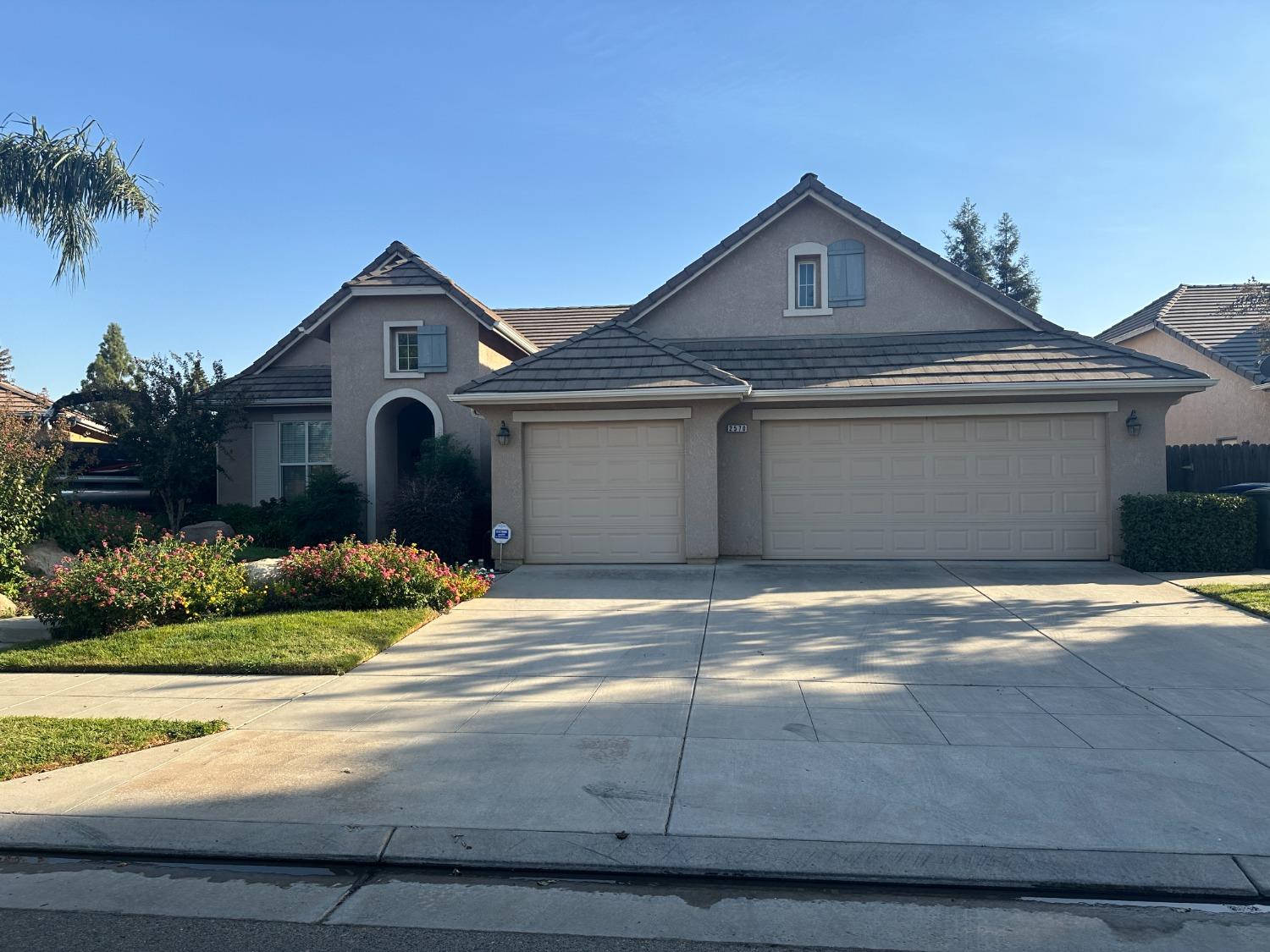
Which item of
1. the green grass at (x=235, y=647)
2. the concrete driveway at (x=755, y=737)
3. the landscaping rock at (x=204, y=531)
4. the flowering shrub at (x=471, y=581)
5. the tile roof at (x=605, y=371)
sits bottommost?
the concrete driveway at (x=755, y=737)

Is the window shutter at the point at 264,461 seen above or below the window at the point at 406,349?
below

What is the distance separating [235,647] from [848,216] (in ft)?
39.3

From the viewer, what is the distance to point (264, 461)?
1889cm

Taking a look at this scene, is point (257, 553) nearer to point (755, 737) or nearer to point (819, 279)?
point (819, 279)

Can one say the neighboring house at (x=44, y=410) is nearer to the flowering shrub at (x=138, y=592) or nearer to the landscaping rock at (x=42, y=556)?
the landscaping rock at (x=42, y=556)

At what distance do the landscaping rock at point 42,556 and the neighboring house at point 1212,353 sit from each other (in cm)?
2167

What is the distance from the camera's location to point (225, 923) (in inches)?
164

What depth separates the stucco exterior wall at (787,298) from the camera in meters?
15.8

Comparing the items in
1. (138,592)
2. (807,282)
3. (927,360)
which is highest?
(807,282)

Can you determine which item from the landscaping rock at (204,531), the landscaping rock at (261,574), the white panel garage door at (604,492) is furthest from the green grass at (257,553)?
the white panel garage door at (604,492)

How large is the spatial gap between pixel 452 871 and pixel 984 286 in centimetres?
1387

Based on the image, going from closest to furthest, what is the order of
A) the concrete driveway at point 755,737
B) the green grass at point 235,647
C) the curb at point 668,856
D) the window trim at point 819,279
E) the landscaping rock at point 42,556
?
the curb at point 668,856 → the concrete driveway at point 755,737 → the green grass at point 235,647 → the landscaping rock at point 42,556 → the window trim at point 819,279

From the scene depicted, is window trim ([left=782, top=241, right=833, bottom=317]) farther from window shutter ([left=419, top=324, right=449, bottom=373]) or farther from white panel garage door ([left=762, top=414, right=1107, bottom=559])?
window shutter ([left=419, top=324, right=449, bottom=373])

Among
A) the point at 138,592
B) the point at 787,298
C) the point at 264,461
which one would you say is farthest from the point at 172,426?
the point at 787,298
